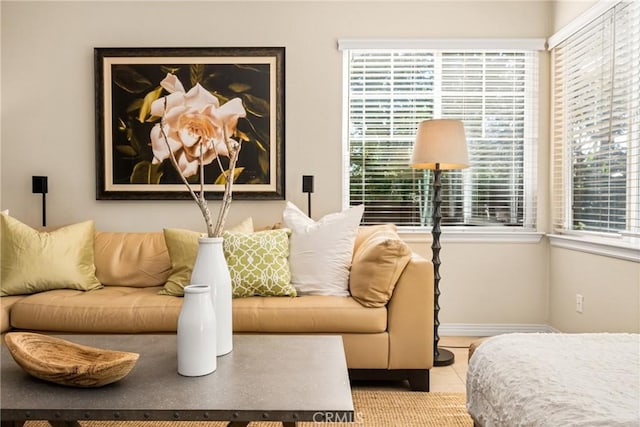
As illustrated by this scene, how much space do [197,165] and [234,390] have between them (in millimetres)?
2540

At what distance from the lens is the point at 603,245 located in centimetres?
295

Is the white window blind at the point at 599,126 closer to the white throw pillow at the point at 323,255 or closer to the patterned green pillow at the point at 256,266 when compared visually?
the white throw pillow at the point at 323,255

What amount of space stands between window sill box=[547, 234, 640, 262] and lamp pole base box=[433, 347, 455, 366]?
3.57 ft

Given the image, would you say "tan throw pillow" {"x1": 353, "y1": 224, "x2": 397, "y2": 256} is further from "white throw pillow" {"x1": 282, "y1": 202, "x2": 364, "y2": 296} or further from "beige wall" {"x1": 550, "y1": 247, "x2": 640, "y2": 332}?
"beige wall" {"x1": 550, "y1": 247, "x2": 640, "y2": 332}

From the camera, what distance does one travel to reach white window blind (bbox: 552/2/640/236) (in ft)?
9.14

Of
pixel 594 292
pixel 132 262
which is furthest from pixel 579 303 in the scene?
pixel 132 262

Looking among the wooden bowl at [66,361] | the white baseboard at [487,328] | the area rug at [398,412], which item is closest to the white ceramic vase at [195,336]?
the wooden bowl at [66,361]

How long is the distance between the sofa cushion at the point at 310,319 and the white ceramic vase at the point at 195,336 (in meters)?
1.08

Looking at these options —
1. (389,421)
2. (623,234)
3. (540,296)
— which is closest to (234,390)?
(389,421)

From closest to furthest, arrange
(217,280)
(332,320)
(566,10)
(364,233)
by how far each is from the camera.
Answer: (217,280) < (332,320) < (364,233) < (566,10)

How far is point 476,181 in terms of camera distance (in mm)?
3828

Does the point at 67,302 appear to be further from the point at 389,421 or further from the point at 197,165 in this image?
the point at 389,421

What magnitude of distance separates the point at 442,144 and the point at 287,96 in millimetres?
1278

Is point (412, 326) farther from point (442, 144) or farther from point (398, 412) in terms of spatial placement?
point (442, 144)
